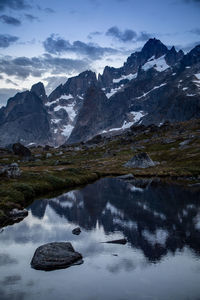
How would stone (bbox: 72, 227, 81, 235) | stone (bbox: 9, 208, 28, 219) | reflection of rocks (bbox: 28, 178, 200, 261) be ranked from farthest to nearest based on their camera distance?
stone (bbox: 9, 208, 28, 219), stone (bbox: 72, 227, 81, 235), reflection of rocks (bbox: 28, 178, 200, 261)

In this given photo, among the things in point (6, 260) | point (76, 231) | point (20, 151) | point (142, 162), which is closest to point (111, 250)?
point (76, 231)

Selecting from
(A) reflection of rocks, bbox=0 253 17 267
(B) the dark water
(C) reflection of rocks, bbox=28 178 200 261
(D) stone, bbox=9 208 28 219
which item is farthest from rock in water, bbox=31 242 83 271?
(D) stone, bbox=9 208 28 219

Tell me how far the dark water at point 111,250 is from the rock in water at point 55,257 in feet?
2.33

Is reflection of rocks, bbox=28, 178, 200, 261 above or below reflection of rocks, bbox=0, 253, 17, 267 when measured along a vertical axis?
below

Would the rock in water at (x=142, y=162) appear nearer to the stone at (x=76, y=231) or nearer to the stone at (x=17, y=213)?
the stone at (x=17, y=213)

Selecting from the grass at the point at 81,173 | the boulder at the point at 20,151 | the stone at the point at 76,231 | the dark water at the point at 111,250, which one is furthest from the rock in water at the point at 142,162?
the stone at the point at 76,231

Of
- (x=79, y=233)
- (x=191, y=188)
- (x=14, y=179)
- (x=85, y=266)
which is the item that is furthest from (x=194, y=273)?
(x=14, y=179)

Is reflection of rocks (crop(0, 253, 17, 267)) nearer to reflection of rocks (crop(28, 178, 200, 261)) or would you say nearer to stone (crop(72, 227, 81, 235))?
stone (crop(72, 227, 81, 235))

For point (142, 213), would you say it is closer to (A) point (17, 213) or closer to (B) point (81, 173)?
(A) point (17, 213)

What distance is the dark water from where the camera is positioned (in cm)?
2114

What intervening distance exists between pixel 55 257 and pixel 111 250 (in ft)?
19.2

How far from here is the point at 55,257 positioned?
2553cm

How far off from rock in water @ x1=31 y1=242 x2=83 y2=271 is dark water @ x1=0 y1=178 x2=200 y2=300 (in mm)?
710

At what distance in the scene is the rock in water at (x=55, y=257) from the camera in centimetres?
2484
